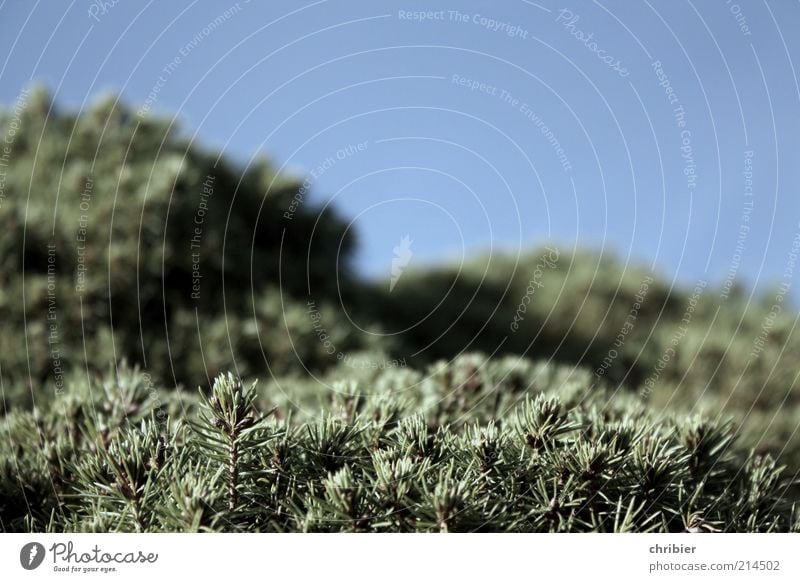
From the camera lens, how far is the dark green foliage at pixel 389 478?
1.84ft

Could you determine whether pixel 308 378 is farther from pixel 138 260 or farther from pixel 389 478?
pixel 389 478

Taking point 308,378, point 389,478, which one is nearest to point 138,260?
point 308,378

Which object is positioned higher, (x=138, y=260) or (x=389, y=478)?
(x=138, y=260)

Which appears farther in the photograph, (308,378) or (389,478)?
(308,378)

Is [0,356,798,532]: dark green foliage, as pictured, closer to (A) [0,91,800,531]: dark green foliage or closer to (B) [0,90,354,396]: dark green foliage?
(A) [0,91,800,531]: dark green foliage

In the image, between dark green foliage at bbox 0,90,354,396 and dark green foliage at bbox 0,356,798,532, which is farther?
dark green foliage at bbox 0,90,354,396

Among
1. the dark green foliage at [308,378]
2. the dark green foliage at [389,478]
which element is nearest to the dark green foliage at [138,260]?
the dark green foliage at [308,378]

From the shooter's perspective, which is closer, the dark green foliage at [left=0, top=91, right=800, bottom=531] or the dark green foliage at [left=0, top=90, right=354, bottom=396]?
the dark green foliage at [left=0, top=91, right=800, bottom=531]

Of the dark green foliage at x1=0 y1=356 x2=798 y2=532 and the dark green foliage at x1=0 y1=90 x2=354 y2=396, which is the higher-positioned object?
the dark green foliage at x1=0 y1=90 x2=354 y2=396

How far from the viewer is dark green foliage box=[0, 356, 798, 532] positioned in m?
0.56

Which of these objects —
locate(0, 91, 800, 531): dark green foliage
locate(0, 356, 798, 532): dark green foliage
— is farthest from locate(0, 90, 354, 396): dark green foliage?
locate(0, 356, 798, 532): dark green foliage

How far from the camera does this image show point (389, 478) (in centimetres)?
55

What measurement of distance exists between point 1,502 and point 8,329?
685mm
